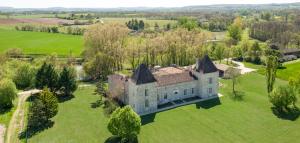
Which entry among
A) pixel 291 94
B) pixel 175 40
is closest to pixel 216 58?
pixel 175 40

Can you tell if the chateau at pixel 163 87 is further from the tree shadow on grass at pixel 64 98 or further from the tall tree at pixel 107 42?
the tall tree at pixel 107 42

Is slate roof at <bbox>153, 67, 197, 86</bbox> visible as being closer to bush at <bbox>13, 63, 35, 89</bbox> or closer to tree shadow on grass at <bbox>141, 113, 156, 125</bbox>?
tree shadow on grass at <bbox>141, 113, 156, 125</bbox>

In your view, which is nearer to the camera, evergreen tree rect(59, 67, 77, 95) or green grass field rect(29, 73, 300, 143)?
green grass field rect(29, 73, 300, 143)

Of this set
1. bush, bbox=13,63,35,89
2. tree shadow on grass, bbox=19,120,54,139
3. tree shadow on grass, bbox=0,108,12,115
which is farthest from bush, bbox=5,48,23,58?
tree shadow on grass, bbox=19,120,54,139

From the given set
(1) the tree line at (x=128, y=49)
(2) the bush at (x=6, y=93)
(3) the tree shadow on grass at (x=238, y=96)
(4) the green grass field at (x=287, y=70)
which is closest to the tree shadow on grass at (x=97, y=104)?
(2) the bush at (x=6, y=93)

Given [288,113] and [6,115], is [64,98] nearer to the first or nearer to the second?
[6,115]

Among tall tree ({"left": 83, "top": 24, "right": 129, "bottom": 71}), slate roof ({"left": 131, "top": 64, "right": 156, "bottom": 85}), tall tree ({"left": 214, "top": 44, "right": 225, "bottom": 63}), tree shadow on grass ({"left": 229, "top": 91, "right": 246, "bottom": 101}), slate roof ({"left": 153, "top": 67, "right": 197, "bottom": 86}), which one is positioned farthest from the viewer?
tall tree ({"left": 214, "top": 44, "right": 225, "bottom": 63})
